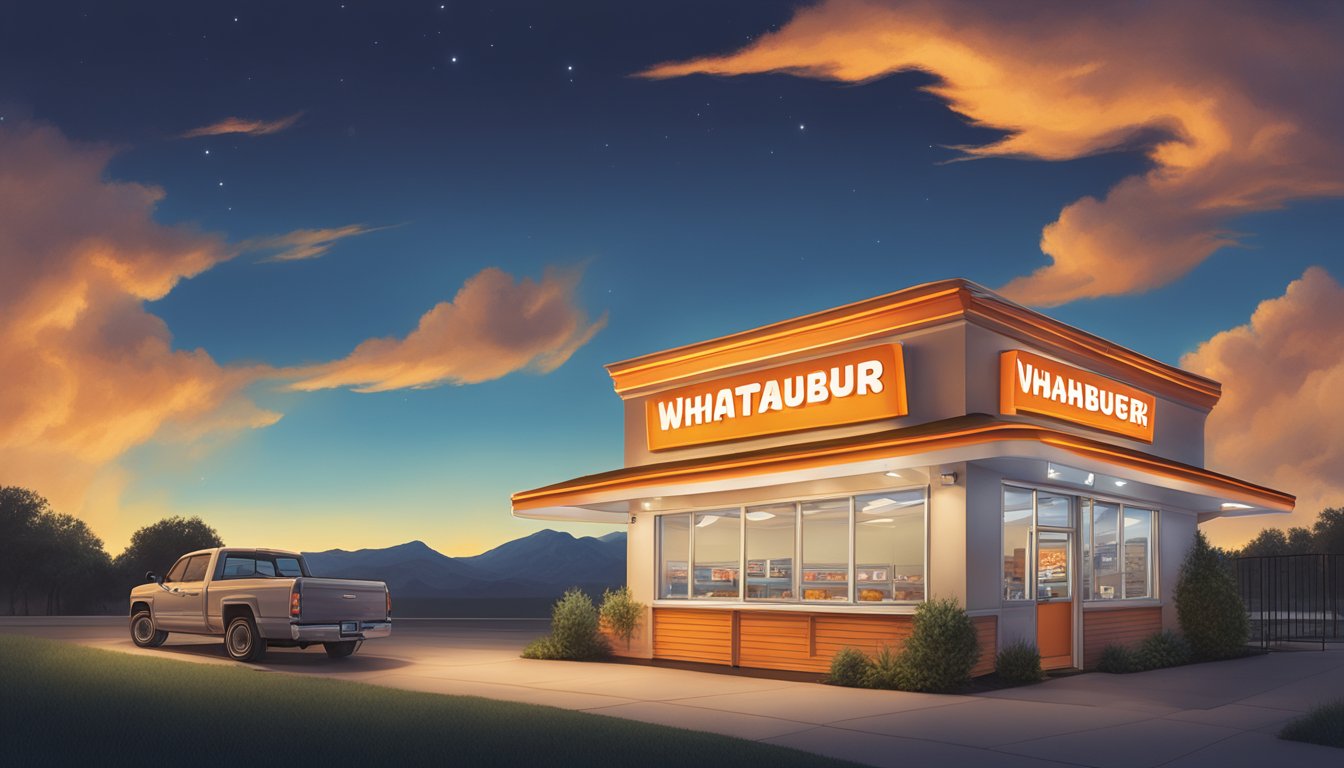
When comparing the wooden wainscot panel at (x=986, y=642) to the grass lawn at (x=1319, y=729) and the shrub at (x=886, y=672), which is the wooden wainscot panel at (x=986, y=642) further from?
the grass lawn at (x=1319, y=729)

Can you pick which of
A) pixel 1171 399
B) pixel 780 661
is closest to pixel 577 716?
pixel 780 661

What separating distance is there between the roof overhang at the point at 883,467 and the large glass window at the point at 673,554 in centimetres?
86

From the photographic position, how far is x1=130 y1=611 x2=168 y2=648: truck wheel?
74.2ft

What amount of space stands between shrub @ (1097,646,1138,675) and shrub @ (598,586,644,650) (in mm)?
8559

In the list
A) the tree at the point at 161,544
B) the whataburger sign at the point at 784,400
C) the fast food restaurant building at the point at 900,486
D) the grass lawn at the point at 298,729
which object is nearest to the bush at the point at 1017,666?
the fast food restaurant building at the point at 900,486

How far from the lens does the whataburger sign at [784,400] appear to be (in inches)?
730

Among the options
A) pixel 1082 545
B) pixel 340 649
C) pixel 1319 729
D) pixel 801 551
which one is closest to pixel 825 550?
pixel 801 551

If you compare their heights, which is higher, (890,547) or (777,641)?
(890,547)

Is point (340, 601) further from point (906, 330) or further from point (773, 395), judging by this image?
point (906, 330)

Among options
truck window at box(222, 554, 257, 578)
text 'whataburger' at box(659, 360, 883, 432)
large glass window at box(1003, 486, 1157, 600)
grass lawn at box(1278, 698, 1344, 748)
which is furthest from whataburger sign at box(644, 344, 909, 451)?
truck window at box(222, 554, 257, 578)

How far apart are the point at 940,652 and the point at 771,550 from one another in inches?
180

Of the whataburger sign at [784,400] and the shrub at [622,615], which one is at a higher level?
the whataburger sign at [784,400]

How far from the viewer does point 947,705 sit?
1504cm

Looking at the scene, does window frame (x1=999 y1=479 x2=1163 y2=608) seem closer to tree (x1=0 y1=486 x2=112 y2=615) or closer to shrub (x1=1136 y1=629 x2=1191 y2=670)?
shrub (x1=1136 y1=629 x2=1191 y2=670)
